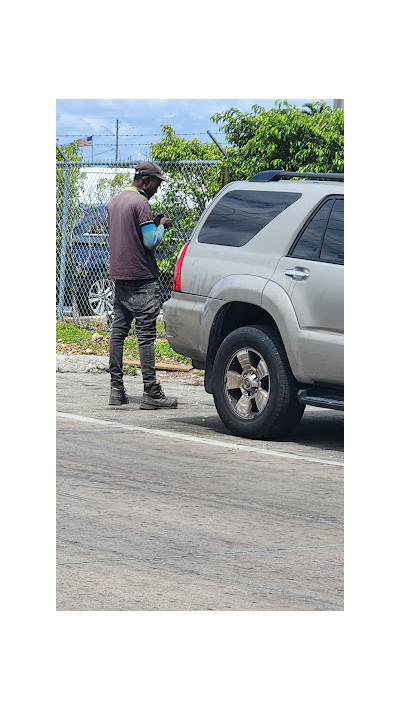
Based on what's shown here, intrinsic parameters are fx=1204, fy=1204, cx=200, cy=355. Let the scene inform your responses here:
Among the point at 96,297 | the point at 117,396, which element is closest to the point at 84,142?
the point at 96,297

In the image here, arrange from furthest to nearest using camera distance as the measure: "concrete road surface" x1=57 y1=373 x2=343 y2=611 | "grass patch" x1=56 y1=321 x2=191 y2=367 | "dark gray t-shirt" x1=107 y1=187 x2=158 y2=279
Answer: "grass patch" x1=56 y1=321 x2=191 y2=367 < "dark gray t-shirt" x1=107 y1=187 x2=158 y2=279 < "concrete road surface" x1=57 y1=373 x2=343 y2=611

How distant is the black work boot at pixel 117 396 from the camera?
1031 cm

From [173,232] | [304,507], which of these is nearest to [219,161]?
[173,232]

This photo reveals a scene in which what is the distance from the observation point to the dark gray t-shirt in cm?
998

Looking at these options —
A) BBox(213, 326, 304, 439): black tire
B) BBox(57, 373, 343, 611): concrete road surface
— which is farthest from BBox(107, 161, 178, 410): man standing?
BBox(213, 326, 304, 439): black tire

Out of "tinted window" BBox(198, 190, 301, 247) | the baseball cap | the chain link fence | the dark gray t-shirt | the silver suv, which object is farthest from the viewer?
the chain link fence

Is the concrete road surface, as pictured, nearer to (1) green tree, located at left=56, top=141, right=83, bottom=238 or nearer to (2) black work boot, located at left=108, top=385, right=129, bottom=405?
(2) black work boot, located at left=108, top=385, right=129, bottom=405

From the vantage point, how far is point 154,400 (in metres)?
10.2

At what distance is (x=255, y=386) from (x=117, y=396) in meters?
1.93

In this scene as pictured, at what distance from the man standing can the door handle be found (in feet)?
6.02

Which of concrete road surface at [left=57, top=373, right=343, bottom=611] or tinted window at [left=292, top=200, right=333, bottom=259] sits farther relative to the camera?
tinted window at [left=292, top=200, right=333, bottom=259]

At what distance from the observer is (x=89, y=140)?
62.0ft
